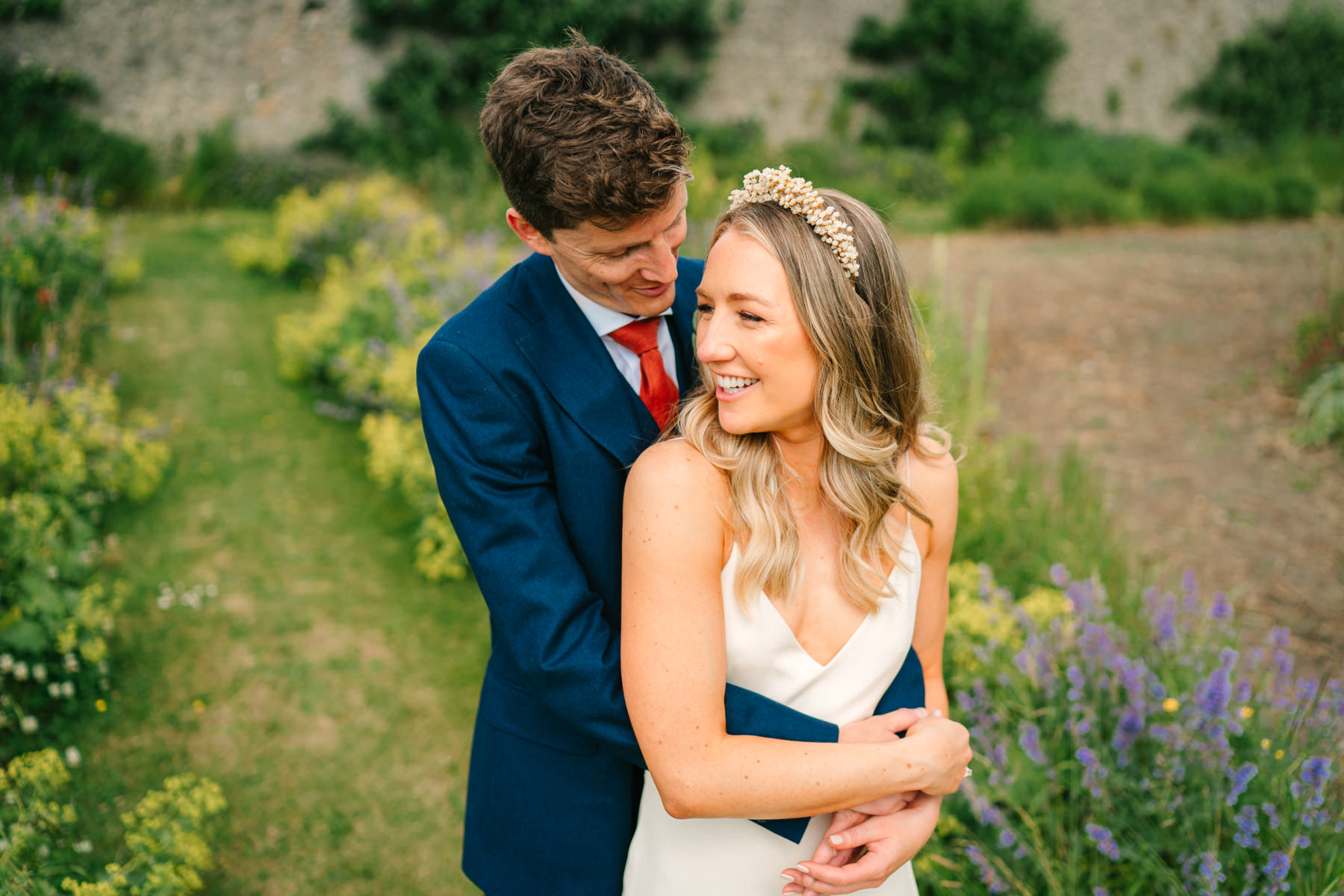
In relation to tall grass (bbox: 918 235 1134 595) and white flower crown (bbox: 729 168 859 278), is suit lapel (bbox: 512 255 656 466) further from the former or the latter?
tall grass (bbox: 918 235 1134 595)

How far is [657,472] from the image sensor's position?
1.55 meters

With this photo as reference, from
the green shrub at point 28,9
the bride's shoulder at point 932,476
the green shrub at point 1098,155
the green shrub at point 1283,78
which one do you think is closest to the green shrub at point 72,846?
the bride's shoulder at point 932,476

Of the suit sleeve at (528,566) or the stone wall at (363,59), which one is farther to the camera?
the stone wall at (363,59)

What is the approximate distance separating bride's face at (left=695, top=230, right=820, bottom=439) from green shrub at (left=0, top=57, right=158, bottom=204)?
1197 cm

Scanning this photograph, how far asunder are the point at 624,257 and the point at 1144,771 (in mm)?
2023

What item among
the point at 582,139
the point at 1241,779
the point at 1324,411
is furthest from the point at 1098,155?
the point at 582,139

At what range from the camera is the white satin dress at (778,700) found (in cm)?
166

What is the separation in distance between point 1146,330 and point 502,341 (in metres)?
7.41

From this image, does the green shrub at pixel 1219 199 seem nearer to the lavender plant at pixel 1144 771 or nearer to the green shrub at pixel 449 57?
the green shrub at pixel 449 57

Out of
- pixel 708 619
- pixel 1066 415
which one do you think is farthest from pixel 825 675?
pixel 1066 415

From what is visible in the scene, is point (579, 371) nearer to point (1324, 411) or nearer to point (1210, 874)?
point (1210, 874)

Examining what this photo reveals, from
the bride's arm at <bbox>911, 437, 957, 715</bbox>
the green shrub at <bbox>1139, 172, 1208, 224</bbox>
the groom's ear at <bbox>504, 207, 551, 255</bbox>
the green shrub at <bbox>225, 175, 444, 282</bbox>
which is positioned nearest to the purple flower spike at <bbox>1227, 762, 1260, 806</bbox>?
the bride's arm at <bbox>911, 437, 957, 715</bbox>

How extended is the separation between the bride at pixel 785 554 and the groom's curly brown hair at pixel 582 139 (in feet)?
0.59

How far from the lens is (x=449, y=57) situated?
616 inches
